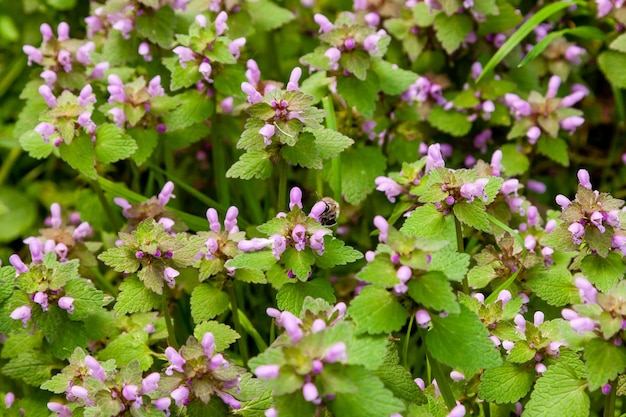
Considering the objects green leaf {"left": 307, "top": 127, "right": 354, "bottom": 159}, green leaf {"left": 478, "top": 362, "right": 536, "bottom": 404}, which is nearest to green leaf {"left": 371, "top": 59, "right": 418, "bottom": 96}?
green leaf {"left": 307, "top": 127, "right": 354, "bottom": 159}

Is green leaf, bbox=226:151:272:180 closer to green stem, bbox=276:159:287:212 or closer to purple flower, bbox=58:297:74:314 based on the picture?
green stem, bbox=276:159:287:212

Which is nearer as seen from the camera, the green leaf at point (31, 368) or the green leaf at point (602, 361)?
the green leaf at point (602, 361)

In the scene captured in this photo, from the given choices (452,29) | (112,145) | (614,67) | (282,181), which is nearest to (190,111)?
(112,145)

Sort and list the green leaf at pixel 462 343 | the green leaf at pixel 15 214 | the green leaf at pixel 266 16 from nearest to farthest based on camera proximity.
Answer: the green leaf at pixel 462 343
the green leaf at pixel 266 16
the green leaf at pixel 15 214

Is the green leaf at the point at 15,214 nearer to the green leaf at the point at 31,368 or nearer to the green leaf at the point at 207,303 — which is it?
the green leaf at the point at 31,368

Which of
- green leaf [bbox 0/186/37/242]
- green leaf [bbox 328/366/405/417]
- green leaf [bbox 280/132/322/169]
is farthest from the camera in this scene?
green leaf [bbox 0/186/37/242]

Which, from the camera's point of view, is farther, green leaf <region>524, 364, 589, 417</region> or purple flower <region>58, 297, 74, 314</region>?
purple flower <region>58, 297, 74, 314</region>

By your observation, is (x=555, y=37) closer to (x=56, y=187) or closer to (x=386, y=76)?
(x=386, y=76)

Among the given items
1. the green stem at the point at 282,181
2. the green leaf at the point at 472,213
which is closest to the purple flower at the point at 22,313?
the green stem at the point at 282,181
